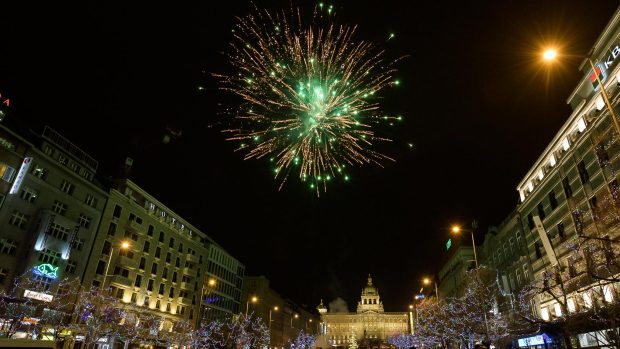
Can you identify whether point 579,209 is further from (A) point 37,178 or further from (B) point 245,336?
(B) point 245,336

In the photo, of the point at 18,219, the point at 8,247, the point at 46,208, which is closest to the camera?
the point at 8,247

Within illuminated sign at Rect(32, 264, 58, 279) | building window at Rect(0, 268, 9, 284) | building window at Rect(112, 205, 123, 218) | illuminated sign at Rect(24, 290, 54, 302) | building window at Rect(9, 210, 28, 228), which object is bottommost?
illuminated sign at Rect(24, 290, 54, 302)

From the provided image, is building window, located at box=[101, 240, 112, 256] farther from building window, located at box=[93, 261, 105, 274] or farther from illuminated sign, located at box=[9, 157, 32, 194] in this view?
illuminated sign, located at box=[9, 157, 32, 194]

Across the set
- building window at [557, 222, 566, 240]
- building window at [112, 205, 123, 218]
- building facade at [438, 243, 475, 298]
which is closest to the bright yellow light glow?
building window at [557, 222, 566, 240]

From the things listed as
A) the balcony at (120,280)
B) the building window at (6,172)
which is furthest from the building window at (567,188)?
the balcony at (120,280)

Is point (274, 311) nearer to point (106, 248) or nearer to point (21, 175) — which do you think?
point (106, 248)

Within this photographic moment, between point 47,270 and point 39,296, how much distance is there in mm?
2564

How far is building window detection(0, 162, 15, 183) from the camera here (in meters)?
35.4

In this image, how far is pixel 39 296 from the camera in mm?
38219

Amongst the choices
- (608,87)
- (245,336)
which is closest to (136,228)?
(245,336)

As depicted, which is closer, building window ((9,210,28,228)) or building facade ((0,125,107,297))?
building facade ((0,125,107,297))

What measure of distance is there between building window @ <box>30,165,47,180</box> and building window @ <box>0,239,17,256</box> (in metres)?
6.72

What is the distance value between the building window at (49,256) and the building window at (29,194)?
5.21 metres

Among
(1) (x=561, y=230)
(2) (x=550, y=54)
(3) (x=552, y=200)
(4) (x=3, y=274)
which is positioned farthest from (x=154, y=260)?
(2) (x=550, y=54)
